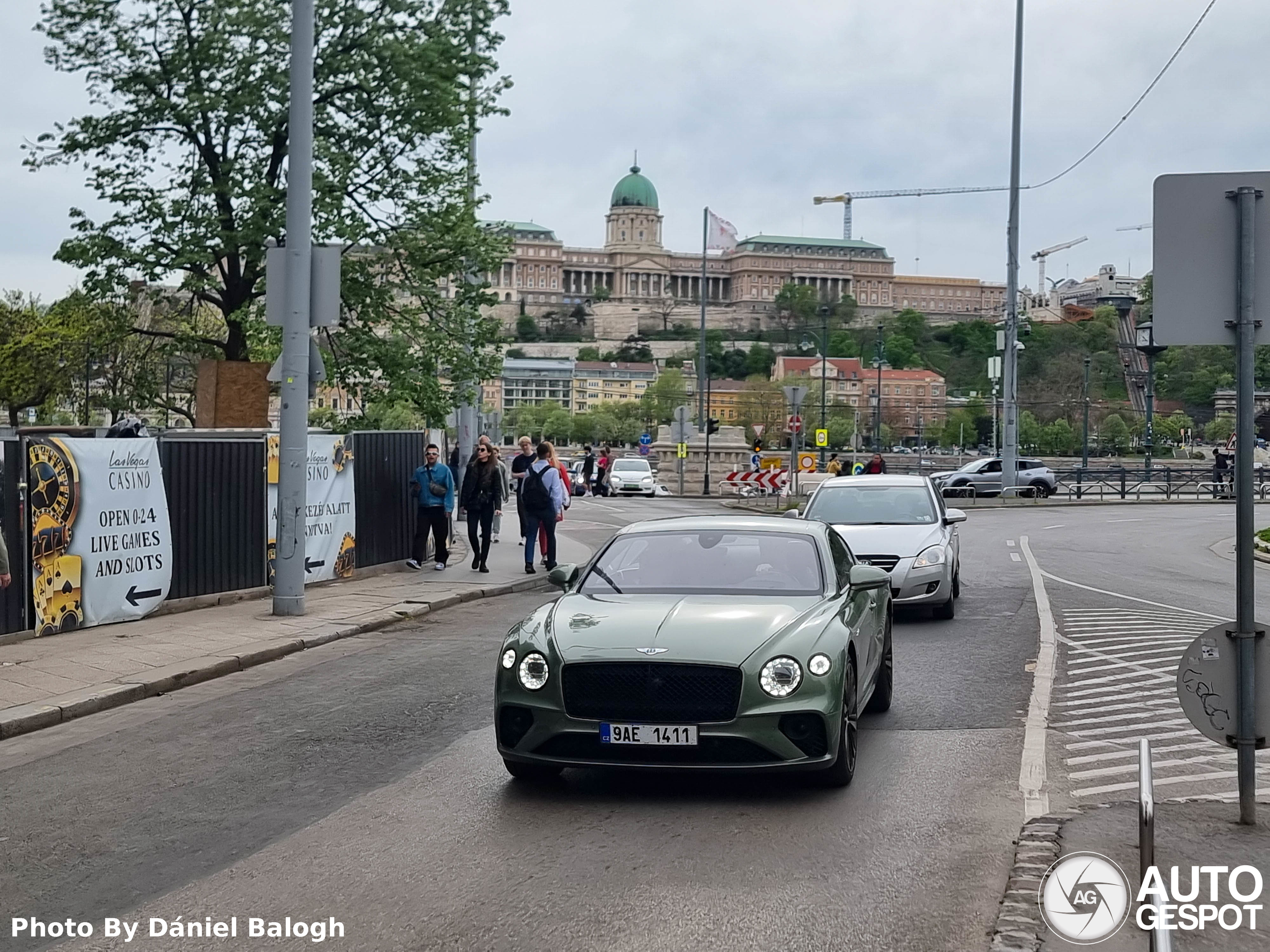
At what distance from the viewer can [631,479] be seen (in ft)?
172

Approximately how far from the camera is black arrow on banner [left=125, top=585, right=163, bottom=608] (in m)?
13.5

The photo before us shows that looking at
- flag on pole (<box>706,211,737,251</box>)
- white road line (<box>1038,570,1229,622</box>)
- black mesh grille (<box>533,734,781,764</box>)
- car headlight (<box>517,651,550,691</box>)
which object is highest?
flag on pole (<box>706,211,737,251</box>)

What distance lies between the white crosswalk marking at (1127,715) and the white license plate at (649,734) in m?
1.90

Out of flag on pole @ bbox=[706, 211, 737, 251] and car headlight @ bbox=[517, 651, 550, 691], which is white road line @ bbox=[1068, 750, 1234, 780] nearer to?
car headlight @ bbox=[517, 651, 550, 691]

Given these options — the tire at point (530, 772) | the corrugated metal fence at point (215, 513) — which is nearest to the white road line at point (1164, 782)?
the tire at point (530, 772)

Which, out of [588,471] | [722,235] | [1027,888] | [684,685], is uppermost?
[722,235]

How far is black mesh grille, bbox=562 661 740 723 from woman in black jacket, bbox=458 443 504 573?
12.6 meters

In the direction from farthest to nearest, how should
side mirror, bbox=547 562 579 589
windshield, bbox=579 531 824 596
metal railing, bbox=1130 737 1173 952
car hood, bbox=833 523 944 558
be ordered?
1. car hood, bbox=833 523 944 558
2. side mirror, bbox=547 562 579 589
3. windshield, bbox=579 531 824 596
4. metal railing, bbox=1130 737 1173 952

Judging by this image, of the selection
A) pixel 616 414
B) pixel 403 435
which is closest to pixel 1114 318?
pixel 616 414

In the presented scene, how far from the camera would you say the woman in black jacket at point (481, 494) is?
19219 mm

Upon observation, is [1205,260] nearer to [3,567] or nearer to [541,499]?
[3,567]

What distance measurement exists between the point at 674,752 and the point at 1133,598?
11629 mm

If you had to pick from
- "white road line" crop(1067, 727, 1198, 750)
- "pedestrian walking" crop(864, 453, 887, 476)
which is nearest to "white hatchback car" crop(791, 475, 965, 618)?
"white road line" crop(1067, 727, 1198, 750)

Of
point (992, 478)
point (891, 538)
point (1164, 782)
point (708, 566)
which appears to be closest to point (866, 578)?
point (708, 566)
